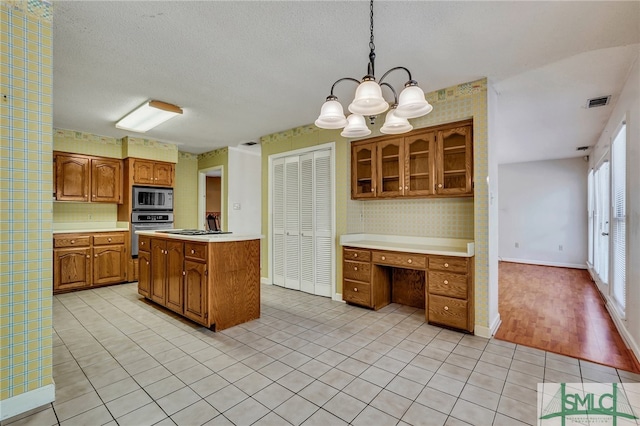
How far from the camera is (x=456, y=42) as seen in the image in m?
2.33

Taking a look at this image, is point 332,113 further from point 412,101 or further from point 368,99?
point 412,101

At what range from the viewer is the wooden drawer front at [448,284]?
296 centimetres

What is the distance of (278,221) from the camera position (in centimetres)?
492

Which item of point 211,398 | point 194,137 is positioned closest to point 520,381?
point 211,398

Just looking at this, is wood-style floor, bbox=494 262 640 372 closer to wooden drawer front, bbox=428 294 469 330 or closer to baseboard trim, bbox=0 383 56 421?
wooden drawer front, bbox=428 294 469 330

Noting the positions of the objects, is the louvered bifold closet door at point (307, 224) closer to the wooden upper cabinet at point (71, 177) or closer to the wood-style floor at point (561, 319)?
the wood-style floor at point (561, 319)

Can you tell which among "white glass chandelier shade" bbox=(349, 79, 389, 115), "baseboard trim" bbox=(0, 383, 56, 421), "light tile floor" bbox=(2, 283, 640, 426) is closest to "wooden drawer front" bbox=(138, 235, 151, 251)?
"light tile floor" bbox=(2, 283, 640, 426)

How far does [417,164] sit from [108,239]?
16.1 ft

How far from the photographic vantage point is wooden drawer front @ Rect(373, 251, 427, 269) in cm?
321

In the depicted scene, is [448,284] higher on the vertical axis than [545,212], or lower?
lower

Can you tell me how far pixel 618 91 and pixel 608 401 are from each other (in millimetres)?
3123

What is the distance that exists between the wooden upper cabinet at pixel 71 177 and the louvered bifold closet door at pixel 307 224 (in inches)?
139

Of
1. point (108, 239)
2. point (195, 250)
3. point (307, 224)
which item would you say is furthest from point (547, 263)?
point (108, 239)

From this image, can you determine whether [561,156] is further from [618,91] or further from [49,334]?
[49,334]
